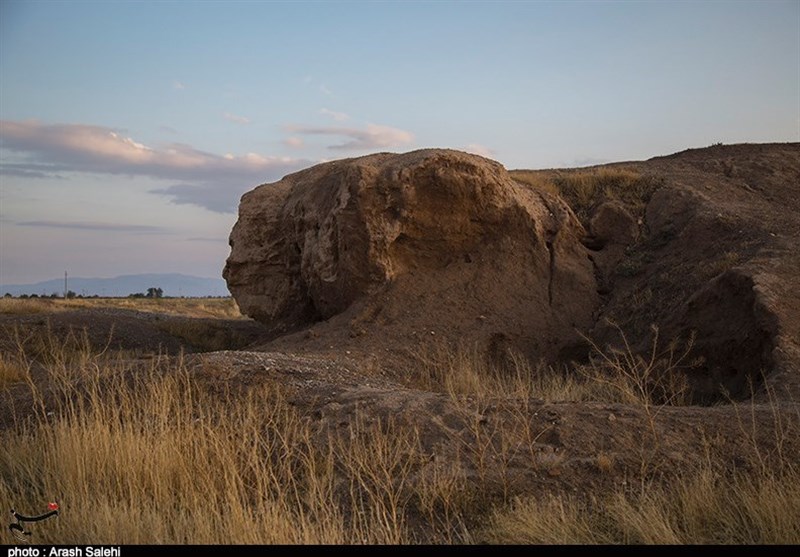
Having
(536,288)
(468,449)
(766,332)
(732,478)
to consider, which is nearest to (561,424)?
(468,449)

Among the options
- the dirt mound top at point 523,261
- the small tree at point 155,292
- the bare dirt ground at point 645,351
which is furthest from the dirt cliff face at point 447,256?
the small tree at point 155,292

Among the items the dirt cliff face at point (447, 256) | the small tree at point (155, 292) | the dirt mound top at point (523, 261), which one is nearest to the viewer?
the dirt mound top at point (523, 261)

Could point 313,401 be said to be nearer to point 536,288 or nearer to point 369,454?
point 369,454

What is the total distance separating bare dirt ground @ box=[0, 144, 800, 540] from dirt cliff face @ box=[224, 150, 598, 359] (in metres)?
0.31

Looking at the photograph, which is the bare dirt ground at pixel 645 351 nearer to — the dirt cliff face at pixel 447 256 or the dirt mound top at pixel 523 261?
the dirt mound top at pixel 523 261

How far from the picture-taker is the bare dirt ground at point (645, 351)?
547 centimetres

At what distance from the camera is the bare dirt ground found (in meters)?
5.47

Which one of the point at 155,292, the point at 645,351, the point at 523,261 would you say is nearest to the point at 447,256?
the point at 523,261

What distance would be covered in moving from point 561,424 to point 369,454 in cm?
153

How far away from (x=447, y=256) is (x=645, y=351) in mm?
3617

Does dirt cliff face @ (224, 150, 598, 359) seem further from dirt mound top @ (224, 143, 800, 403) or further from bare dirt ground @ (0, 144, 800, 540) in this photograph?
bare dirt ground @ (0, 144, 800, 540)

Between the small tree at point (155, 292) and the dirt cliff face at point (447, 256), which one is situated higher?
the dirt cliff face at point (447, 256)

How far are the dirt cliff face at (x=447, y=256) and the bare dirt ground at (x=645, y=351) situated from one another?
0.31m

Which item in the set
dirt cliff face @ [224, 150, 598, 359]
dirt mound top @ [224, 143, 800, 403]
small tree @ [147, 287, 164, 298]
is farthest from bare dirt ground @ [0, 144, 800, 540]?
small tree @ [147, 287, 164, 298]
